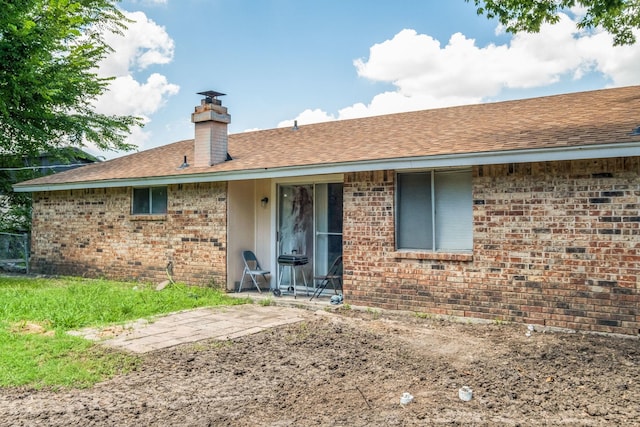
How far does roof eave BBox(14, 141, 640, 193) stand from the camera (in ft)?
23.0

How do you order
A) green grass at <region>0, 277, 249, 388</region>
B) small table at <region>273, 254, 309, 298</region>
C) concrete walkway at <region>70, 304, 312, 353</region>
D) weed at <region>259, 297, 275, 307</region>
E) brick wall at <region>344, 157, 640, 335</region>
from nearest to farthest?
green grass at <region>0, 277, 249, 388</region> < concrete walkway at <region>70, 304, 312, 353</region> < brick wall at <region>344, 157, 640, 335</region> < weed at <region>259, 297, 275, 307</region> < small table at <region>273, 254, 309, 298</region>

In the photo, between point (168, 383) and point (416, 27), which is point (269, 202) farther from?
point (168, 383)

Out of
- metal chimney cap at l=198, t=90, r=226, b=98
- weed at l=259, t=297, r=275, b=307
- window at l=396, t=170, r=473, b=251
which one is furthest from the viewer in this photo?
metal chimney cap at l=198, t=90, r=226, b=98

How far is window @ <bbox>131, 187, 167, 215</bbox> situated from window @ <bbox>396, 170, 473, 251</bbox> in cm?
607

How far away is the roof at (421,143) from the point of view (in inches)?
302

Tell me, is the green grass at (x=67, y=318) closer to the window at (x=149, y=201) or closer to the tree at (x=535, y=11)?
the window at (x=149, y=201)

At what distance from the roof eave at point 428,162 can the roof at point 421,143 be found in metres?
0.01

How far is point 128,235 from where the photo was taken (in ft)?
42.2

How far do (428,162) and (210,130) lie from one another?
578cm

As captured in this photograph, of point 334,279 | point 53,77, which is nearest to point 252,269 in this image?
point 334,279

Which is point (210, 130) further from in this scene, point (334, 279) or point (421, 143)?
point (421, 143)

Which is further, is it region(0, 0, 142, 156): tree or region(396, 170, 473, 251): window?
region(0, 0, 142, 156): tree

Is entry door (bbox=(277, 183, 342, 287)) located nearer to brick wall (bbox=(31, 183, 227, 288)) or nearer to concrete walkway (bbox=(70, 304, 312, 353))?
brick wall (bbox=(31, 183, 227, 288))

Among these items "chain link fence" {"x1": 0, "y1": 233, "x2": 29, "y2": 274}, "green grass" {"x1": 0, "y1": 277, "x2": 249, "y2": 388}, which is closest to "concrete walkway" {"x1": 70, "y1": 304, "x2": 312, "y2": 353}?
"green grass" {"x1": 0, "y1": 277, "x2": 249, "y2": 388}
